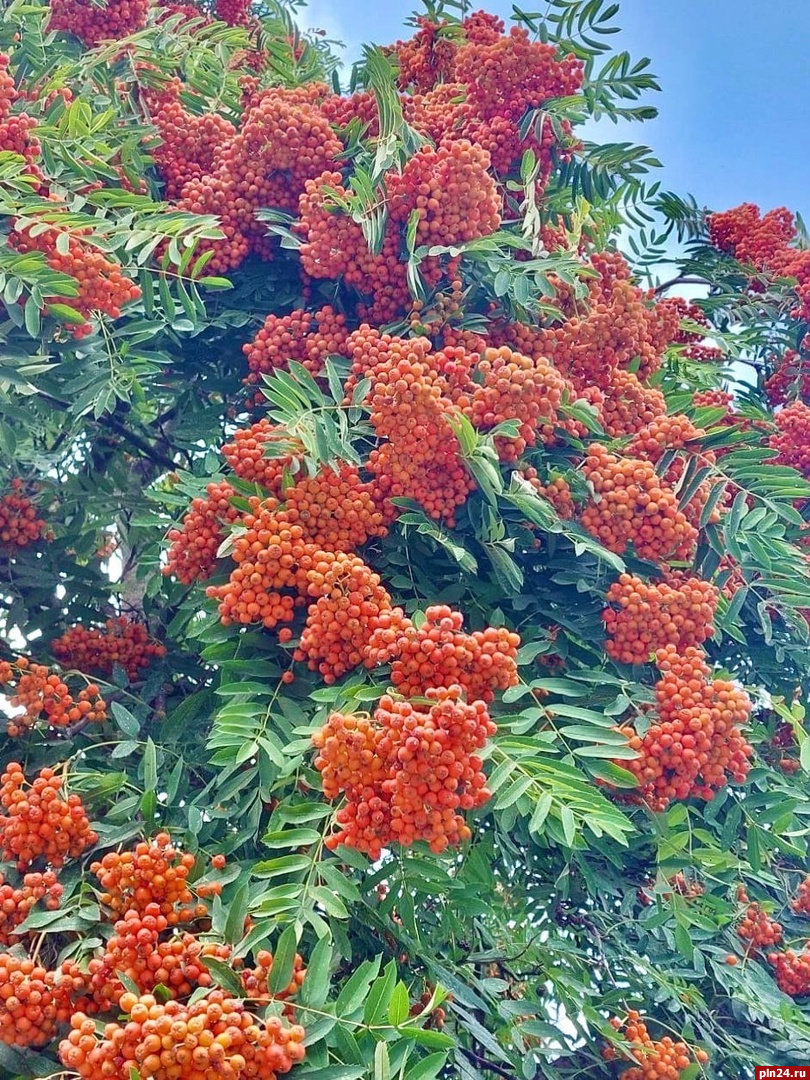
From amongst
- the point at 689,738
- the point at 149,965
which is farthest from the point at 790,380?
the point at 149,965

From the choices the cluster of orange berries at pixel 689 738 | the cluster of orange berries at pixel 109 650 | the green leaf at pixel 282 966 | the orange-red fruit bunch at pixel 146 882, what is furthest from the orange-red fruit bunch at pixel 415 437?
the green leaf at pixel 282 966

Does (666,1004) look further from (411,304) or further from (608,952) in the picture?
(411,304)

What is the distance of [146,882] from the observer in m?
2.27

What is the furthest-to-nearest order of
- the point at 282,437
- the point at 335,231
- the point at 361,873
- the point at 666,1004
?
the point at 335,231 < the point at 666,1004 < the point at 282,437 < the point at 361,873

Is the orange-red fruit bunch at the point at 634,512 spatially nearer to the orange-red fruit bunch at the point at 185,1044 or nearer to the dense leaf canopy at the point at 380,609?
the dense leaf canopy at the point at 380,609

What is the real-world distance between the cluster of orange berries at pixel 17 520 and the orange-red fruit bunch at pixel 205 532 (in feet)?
2.57

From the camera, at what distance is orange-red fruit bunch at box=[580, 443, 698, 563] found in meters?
2.91

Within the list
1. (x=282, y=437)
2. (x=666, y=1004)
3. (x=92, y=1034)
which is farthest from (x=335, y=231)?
(x=666, y=1004)

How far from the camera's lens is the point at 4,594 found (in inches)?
132

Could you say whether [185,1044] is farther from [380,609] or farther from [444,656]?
[380,609]

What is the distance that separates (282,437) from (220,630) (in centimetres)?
57

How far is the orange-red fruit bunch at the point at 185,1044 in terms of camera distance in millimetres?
1884

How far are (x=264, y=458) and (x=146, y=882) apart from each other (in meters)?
1.16

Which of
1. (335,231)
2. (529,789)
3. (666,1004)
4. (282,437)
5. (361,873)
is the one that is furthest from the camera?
(335,231)
